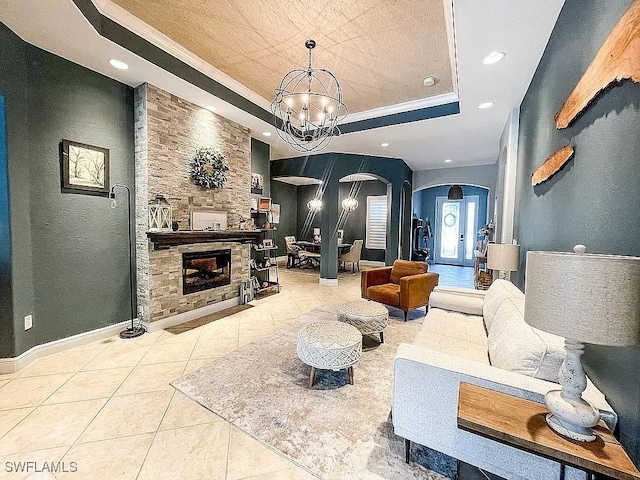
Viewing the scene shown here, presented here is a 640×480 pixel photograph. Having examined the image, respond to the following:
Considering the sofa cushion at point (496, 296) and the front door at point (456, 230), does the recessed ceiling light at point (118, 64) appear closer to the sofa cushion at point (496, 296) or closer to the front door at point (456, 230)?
the sofa cushion at point (496, 296)

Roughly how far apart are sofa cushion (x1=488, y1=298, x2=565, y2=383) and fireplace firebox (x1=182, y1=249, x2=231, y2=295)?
371 cm

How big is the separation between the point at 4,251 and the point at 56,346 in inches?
43.5

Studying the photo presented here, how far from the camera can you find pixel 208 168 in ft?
13.3

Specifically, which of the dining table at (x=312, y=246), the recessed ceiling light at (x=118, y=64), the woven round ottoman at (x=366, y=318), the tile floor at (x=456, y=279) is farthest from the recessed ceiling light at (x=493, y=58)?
the dining table at (x=312, y=246)

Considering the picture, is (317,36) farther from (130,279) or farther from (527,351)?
(130,279)

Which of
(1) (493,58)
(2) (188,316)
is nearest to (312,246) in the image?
(2) (188,316)

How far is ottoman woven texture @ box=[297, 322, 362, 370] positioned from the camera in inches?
88.0

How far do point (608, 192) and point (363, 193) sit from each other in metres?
8.44

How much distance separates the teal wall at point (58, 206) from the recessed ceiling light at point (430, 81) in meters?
3.78

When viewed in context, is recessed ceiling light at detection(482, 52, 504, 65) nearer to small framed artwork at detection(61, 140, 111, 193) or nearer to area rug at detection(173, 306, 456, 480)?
area rug at detection(173, 306, 456, 480)

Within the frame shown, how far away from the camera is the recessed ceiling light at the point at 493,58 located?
8.20ft

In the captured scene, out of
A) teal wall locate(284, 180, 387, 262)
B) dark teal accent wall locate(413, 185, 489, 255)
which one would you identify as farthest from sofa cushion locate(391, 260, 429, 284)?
dark teal accent wall locate(413, 185, 489, 255)

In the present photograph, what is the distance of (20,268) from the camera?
2.55 metres

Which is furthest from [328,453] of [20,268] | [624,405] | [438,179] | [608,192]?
[438,179]
